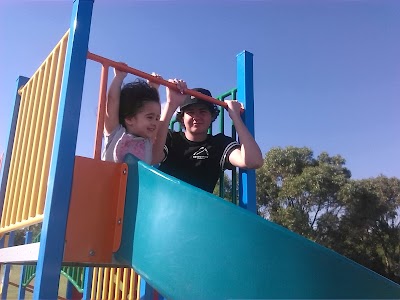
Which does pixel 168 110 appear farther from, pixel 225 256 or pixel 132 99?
pixel 225 256

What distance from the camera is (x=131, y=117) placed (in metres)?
1.90

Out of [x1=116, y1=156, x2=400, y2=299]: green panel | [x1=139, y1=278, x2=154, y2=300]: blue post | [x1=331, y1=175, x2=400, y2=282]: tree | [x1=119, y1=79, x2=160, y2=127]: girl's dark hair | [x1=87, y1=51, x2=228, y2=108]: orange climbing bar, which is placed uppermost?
[x1=331, y1=175, x2=400, y2=282]: tree

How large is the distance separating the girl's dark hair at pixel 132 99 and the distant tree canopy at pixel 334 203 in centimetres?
1428

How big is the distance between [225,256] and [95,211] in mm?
626

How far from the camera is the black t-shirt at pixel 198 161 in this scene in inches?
97.1

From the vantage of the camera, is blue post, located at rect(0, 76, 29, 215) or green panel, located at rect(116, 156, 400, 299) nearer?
green panel, located at rect(116, 156, 400, 299)

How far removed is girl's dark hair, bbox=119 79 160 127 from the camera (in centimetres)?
189

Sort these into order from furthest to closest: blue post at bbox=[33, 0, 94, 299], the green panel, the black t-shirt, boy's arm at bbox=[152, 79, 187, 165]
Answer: the black t-shirt → boy's arm at bbox=[152, 79, 187, 165] → blue post at bbox=[33, 0, 94, 299] → the green panel

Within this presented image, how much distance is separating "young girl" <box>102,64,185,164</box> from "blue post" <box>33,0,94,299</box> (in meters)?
0.24

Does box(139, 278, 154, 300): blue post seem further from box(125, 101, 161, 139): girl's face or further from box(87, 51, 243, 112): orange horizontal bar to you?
box(87, 51, 243, 112): orange horizontal bar

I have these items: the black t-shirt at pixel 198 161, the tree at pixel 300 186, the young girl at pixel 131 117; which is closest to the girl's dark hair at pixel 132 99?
the young girl at pixel 131 117

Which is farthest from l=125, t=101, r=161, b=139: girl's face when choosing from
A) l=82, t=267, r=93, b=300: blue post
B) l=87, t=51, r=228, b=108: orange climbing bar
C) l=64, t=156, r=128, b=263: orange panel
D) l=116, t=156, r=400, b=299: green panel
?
l=82, t=267, r=93, b=300: blue post

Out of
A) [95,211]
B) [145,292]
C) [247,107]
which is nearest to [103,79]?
[95,211]

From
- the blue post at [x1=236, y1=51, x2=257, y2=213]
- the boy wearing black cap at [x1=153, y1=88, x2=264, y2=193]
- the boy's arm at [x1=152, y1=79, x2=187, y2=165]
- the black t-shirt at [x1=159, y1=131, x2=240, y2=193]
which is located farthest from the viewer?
the black t-shirt at [x1=159, y1=131, x2=240, y2=193]
